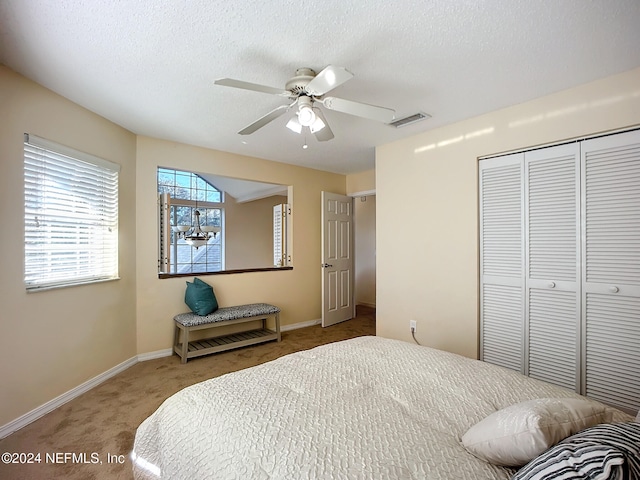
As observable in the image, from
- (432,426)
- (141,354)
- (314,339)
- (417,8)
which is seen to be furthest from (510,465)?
(141,354)

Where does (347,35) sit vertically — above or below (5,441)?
above

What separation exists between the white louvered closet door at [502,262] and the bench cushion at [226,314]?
2.40 m

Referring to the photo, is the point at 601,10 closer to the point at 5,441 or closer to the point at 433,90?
the point at 433,90

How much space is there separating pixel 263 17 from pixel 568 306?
2889 mm

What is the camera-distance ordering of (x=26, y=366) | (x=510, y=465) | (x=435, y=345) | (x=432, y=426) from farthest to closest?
(x=435, y=345) < (x=26, y=366) < (x=432, y=426) < (x=510, y=465)

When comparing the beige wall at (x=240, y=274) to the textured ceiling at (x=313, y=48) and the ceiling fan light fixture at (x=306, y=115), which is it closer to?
the textured ceiling at (x=313, y=48)

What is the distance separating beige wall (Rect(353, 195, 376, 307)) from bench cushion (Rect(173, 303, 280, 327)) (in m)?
2.77

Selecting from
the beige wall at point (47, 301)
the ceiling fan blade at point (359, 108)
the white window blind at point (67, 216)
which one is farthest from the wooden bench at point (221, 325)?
the ceiling fan blade at point (359, 108)

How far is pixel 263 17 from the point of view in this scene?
153 centimetres

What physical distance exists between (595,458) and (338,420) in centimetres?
74

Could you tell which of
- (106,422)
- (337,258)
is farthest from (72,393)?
(337,258)

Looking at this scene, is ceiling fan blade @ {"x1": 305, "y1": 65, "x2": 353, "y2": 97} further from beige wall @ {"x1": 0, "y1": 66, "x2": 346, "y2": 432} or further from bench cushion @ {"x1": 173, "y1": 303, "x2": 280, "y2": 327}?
bench cushion @ {"x1": 173, "y1": 303, "x2": 280, "y2": 327}

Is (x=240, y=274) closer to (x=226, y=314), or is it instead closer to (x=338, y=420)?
(x=226, y=314)

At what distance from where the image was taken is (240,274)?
13.0 feet
